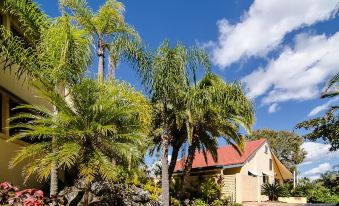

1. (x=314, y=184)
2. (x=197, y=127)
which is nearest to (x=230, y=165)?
(x=197, y=127)

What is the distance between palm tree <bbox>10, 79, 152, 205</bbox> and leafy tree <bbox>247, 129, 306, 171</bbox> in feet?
144

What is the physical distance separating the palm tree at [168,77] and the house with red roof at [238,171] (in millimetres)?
6324

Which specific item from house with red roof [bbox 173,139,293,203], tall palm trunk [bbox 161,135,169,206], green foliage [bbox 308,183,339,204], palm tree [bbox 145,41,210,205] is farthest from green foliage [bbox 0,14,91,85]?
green foliage [bbox 308,183,339,204]

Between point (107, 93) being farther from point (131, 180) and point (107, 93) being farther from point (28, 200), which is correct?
point (131, 180)

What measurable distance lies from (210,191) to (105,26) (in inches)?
Result: 448

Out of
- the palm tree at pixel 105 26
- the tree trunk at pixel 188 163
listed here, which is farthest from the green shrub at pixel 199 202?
the palm tree at pixel 105 26

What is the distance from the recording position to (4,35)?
40.9ft

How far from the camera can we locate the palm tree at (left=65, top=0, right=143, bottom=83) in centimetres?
1977

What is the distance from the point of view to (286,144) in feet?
183

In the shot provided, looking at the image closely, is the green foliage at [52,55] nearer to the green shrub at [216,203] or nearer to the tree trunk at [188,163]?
the tree trunk at [188,163]

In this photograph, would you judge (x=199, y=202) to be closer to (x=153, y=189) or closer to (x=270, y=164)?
(x=153, y=189)

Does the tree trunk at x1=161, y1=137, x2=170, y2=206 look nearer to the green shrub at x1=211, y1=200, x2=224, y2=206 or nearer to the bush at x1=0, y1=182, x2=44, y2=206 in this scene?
the green shrub at x1=211, y1=200, x2=224, y2=206

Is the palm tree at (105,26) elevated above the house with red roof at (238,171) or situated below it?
above

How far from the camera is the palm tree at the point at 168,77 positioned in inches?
744
